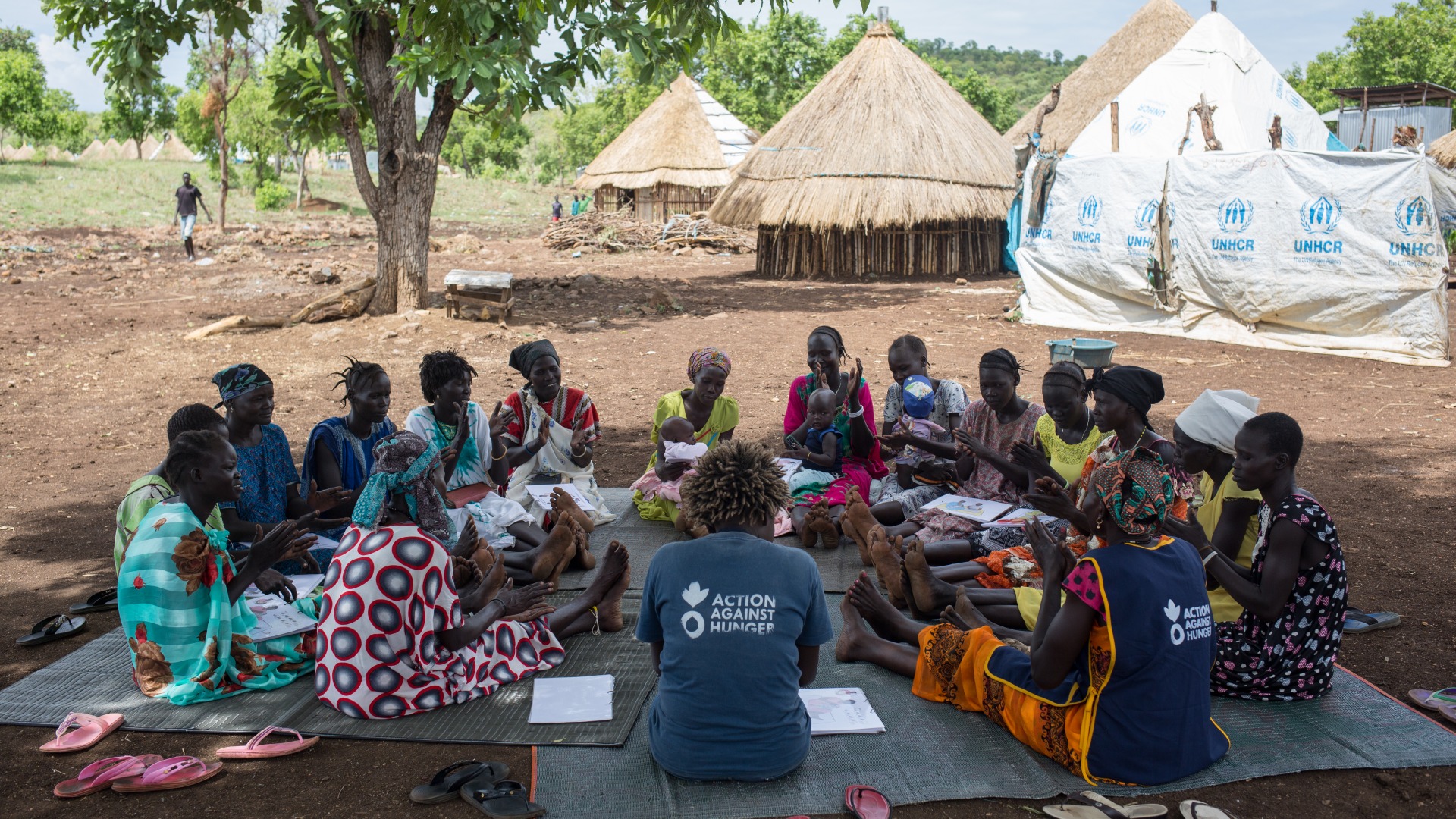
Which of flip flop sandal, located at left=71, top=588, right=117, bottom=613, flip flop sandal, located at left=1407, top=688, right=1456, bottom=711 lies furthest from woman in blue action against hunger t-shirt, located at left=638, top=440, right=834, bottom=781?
flip flop sandal, located at left=71, top=588, right=117, bottom=613

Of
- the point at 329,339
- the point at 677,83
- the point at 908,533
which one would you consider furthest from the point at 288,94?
the point at 677,83

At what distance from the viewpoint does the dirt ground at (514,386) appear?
3254 mm

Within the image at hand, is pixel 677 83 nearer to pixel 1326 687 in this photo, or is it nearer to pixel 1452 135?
pixel 1452 135

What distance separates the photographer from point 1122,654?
117 inches

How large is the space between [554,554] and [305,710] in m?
1.43

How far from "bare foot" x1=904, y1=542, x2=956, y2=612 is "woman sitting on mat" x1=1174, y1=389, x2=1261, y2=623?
102cm

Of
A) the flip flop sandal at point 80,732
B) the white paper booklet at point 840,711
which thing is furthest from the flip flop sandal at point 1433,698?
the flip flop sandal at point 80,732

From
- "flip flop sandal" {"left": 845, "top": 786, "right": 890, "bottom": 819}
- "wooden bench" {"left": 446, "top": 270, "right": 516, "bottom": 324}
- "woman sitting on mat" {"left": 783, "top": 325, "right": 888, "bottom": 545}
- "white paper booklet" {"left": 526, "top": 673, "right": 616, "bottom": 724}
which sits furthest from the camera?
"wooden bench" {"left": 446, "top": 270, "right": 516, "bottom": 324}

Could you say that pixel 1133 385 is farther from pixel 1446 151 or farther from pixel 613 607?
pixel 1446 151

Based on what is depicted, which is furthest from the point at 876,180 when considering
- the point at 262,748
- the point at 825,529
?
the point at 262,748

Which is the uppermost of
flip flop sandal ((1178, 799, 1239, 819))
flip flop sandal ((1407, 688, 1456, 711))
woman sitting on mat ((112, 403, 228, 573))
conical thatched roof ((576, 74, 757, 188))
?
conical thatched roof ((576, 74, 757, 188))

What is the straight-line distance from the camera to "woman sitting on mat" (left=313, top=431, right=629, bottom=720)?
3.37m

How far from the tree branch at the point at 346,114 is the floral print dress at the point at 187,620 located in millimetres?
8923

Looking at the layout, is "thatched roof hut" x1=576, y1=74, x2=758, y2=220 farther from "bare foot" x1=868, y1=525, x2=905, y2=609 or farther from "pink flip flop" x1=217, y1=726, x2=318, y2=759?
"pink flip flop" x1=217, y1=726, x2=318, y2=759
